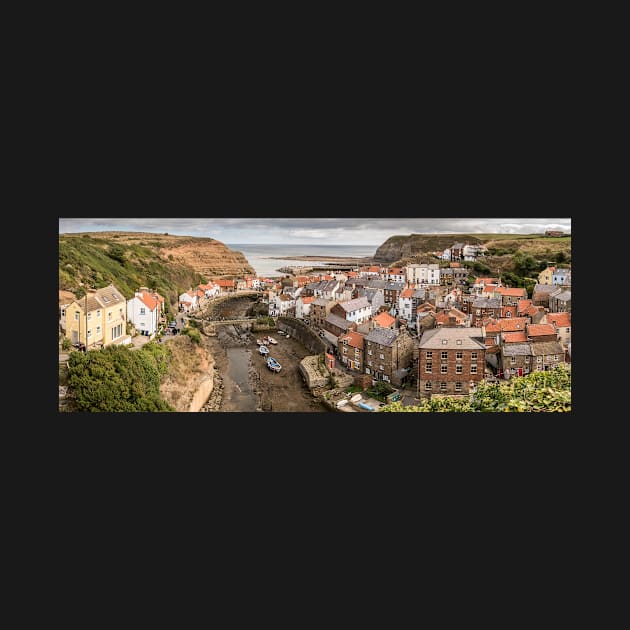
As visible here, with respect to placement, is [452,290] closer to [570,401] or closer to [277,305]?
[570,401]

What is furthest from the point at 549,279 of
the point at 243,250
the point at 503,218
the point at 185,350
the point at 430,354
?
the point at 185,350

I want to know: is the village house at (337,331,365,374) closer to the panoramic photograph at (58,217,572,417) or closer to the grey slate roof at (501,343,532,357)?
the panoramic photograph at (58,217,572,417)

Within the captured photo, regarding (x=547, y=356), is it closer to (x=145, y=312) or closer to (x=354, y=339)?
(x=354, y=339)

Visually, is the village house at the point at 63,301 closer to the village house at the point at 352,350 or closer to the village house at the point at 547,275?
the village house at the point at 352,350

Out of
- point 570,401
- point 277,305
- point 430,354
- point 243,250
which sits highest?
point 243,250

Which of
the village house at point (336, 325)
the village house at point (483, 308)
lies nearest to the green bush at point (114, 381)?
the village house at point (336, 325)

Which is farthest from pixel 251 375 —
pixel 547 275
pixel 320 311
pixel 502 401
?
pixel 547 275
